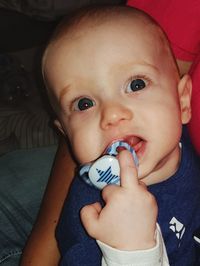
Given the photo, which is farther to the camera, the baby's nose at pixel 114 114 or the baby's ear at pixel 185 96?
the baby's ear at pixel 185 96

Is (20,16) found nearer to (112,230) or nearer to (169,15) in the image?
(169,15)

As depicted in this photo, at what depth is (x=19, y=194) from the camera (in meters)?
1.15

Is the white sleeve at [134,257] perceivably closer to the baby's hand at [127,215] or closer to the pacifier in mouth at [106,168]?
the baby's hand at [127,215]

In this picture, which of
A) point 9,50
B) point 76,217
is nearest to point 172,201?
point 76,217

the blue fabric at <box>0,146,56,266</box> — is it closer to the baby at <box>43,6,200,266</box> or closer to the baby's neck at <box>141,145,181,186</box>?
the baby at <box>43,6,200,266</box>

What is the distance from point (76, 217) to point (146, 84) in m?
0.30

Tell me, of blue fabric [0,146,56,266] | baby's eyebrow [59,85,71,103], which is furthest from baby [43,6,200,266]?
blue fabric [0,146,56,266]

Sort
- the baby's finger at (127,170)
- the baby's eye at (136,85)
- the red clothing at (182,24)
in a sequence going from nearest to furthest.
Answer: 1. the baby's finger at (127,170)
2. the baby's eye at (136,85)
3. the red clothing at (182,24)

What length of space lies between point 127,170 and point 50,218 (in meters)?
0.39

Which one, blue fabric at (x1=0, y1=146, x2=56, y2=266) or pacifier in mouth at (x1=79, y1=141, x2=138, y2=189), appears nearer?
pacifier in mouth at (x1=79, y1=141, x2=138, y2=189)

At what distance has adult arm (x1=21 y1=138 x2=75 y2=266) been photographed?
102 cm

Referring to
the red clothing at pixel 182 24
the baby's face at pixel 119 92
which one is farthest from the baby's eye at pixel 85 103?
the red clothing at pixel 182 24

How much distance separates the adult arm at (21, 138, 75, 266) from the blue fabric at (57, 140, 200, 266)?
0.24 ft

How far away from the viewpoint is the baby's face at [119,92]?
2.68 ft
